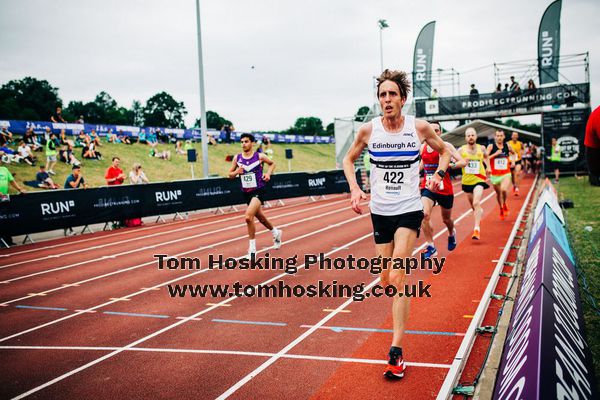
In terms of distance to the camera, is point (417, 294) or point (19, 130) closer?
point (417, 294)

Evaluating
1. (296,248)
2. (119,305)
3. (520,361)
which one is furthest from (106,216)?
(520,361)

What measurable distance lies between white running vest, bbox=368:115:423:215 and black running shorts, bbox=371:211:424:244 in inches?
1.6

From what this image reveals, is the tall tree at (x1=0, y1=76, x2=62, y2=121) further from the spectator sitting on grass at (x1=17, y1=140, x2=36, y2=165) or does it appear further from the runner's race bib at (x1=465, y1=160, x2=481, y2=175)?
the runner's race bib at (x1=465, y1=160, x2=481, y2=175)

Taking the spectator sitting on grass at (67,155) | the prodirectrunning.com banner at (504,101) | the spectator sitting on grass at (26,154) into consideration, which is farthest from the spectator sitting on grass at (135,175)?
the prodirectrunning.com banner at (504,101)

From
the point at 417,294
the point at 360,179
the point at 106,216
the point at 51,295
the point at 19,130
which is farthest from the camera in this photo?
the point at 19,130

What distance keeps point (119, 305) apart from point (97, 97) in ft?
428

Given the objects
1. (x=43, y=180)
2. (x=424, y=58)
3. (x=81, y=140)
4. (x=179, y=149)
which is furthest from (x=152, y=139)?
(x=424, y=58)

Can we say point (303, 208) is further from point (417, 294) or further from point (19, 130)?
point (19, 130)

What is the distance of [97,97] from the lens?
121312mm

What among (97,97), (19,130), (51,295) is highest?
(97,97)

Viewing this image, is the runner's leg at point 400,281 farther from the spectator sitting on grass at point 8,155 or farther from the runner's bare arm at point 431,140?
A: the spectator sitting on grass at point 8,155

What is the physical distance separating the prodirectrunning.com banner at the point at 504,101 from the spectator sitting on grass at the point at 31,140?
24.6 meters

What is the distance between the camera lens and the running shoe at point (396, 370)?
3.55 metres

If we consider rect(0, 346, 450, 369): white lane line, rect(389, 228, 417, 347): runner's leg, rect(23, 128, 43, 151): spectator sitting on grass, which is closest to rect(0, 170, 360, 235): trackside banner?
rect(0, 346, 450, 369): white lane line
